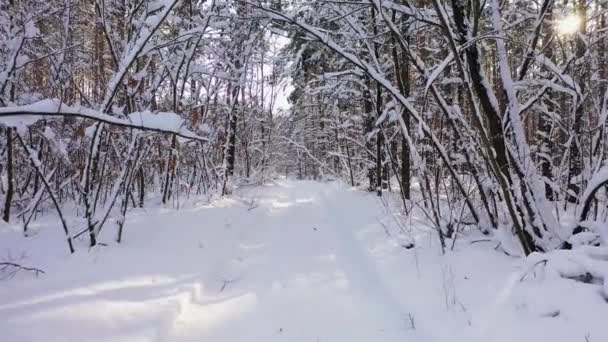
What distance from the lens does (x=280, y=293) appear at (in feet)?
11.7

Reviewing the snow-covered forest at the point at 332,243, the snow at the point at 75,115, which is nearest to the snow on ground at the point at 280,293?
the snow-covered forest at the point at 332,243

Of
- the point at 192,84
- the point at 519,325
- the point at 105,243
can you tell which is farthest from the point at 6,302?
the point at 192,84

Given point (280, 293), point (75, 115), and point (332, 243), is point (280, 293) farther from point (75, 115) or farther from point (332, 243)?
point (75, 115)

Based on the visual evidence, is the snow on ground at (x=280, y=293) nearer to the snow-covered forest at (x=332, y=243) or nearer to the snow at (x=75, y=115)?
the snow-covered forest at (x=332, y=243)

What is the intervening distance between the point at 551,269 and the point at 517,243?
1.21 m

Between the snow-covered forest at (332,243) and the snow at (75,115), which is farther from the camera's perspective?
the snow-covered forest at (332,243)

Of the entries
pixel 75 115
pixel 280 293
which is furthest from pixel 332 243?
pixel 75 115

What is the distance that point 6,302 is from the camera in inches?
103

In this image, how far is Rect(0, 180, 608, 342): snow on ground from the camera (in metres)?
2.45

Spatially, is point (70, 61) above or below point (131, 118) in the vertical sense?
above

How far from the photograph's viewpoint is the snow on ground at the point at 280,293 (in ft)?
8.05

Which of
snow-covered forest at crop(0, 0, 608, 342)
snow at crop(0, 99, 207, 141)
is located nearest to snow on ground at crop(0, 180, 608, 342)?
snow-covered forest at crop(0, 0, 608, 342)

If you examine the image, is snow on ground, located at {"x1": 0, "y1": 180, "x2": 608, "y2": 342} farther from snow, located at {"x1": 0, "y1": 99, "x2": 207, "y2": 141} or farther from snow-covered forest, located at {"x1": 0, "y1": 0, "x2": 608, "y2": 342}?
snow, located at {"x1": 0, "y1": 99, "x2": 207, "y2": 141}

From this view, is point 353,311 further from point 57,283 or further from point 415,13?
point 415,13
